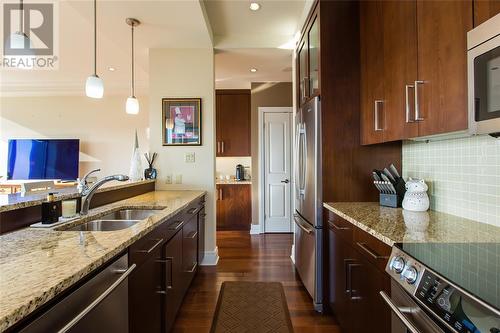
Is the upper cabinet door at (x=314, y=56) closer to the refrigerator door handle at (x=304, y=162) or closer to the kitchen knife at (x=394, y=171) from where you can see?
the refrigerator door handle at (x=304, y=162)

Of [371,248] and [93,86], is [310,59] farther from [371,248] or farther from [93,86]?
[93,86]

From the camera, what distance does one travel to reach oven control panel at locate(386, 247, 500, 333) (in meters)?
0.64

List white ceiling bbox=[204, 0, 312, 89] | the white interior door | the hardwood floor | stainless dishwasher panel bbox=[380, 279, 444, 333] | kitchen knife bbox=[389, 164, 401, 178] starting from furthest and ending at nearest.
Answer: the white interior door → white ceiling bbox=[204, 0, 312, 89] → the hardwood floor → kitchen knife bbox=[389, 164, 401, 178] → stainless dishwasher panel bbox=[380, 279, 444, 333]

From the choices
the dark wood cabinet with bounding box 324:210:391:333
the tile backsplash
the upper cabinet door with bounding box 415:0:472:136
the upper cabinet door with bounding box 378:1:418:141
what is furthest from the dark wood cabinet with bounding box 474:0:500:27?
the dark wood cabinet with bounding box 324:210:391:333

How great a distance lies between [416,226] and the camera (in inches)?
52.9

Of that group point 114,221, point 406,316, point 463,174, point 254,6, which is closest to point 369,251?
point 406,316

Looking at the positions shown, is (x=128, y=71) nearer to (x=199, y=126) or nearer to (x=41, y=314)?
(x=199, y=126)

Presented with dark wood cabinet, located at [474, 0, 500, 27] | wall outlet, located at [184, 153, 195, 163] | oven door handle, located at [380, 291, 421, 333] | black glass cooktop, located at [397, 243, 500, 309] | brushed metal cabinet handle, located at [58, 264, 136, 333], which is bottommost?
oven door handle, located at [380, 291, 421, 333]

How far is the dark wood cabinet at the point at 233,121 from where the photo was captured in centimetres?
493

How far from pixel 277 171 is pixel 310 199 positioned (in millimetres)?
2393

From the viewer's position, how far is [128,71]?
454 cm

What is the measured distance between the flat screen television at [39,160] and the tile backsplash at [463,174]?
5.98 m

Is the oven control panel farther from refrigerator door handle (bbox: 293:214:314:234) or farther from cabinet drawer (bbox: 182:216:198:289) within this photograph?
cabinet drawer (bbox: 182:216:198:289)

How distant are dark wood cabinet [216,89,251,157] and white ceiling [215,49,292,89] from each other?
0.20 meters
